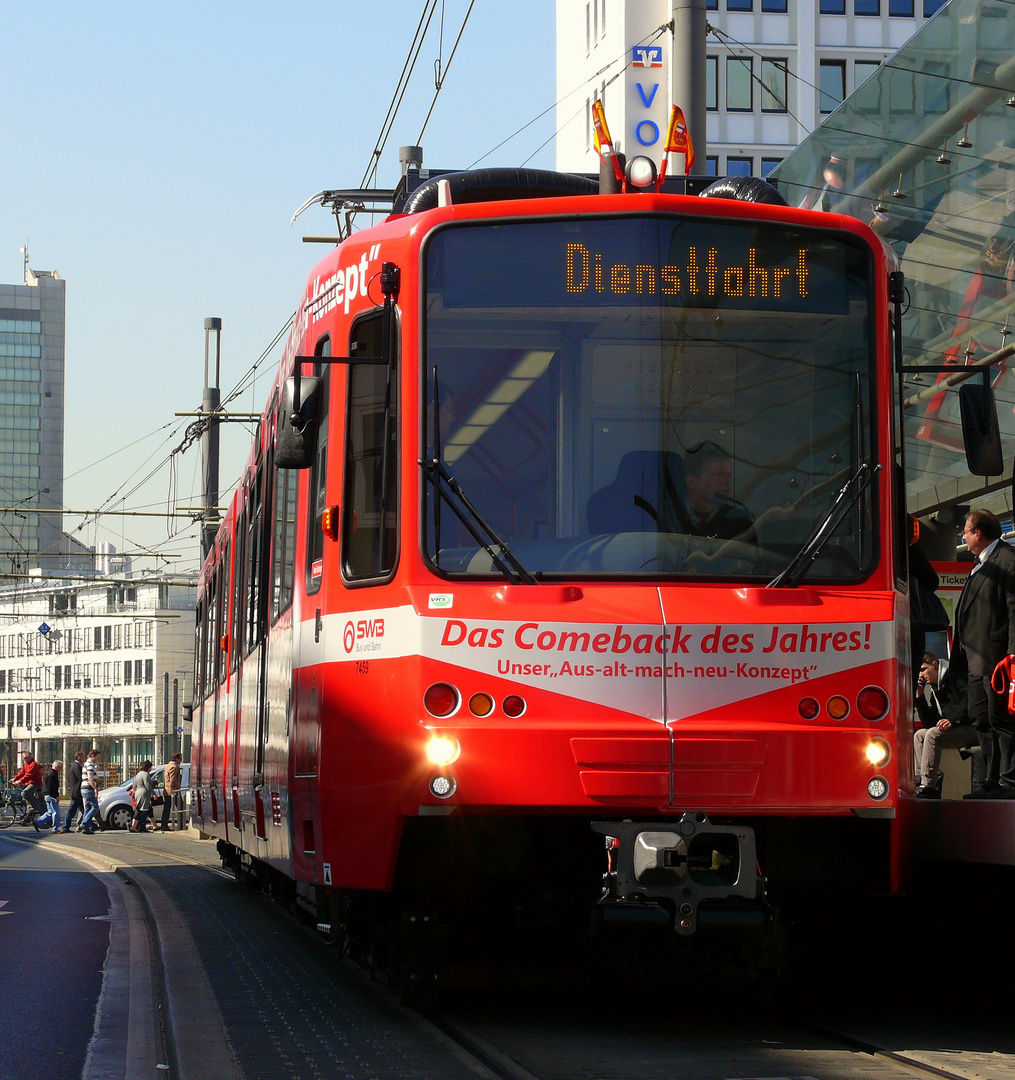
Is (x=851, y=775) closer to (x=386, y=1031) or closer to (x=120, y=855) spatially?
(x=386, y=1031)

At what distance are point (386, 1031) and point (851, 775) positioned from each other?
86.9 inches

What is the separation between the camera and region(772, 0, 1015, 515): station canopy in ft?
53.9

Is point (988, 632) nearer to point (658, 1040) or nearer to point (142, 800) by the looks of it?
point (658, 1040)

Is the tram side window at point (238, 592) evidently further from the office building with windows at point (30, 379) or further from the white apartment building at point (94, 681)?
the office building with windows at point (30, 379)

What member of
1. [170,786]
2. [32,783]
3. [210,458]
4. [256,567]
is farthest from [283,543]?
[32,783]

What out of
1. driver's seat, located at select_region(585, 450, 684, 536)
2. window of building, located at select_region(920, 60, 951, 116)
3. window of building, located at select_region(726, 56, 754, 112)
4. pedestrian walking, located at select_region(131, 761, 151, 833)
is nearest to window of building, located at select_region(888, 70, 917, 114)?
window of building, located at select_region(920, 60, 951, 116)

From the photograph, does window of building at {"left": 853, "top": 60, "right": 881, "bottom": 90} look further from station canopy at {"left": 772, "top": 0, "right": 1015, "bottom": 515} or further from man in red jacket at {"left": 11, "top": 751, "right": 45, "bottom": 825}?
station canopy at {"left": 772, "top": 0, "right": 1015, "bottom": 515}

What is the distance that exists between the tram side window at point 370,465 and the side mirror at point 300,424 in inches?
11.4

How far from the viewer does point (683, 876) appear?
683cm

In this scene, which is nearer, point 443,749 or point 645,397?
point 443,749

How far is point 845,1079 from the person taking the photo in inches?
252

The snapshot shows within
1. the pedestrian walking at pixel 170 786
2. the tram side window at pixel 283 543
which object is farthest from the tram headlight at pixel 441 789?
the pedestrian walking at pixel 170 786

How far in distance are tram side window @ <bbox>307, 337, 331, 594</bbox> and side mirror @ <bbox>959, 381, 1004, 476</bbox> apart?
8.89ft

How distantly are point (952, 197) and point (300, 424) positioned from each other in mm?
11797
